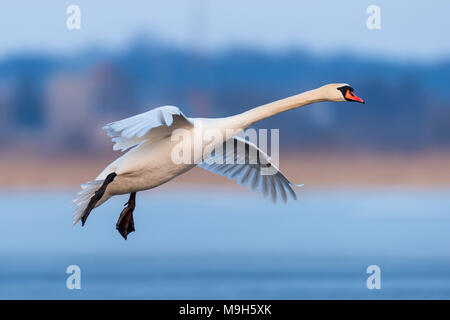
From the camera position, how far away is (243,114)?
10.2 meters

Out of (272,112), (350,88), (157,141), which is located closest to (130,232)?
(157,141)

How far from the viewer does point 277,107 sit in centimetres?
1034

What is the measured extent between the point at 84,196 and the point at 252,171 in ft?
9.43

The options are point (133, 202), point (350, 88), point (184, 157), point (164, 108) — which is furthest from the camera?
point (133, 202)

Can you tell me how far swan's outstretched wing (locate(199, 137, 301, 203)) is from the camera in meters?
12.1

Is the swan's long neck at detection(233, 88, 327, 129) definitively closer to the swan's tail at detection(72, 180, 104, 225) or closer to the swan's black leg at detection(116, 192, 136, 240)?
the swan's tail at detection(72, 180, 104, 225)

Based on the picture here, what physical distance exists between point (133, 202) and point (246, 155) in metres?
1.79

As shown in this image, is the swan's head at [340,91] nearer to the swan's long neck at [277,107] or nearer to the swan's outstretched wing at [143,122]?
the swan's long neck at [277,107]

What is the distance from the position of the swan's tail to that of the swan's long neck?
2016 mm

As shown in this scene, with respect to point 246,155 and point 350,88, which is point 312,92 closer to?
point 350,88

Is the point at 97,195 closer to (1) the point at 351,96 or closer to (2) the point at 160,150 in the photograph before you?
(2) the point at 160,150

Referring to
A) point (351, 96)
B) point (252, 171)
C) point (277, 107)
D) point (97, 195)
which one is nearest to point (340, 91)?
point (351, 96)

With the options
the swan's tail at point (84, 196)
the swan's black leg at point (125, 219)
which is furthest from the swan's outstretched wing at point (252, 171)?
the swan's tail at point (84, 196)

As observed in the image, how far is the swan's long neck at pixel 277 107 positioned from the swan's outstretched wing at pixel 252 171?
167cm
